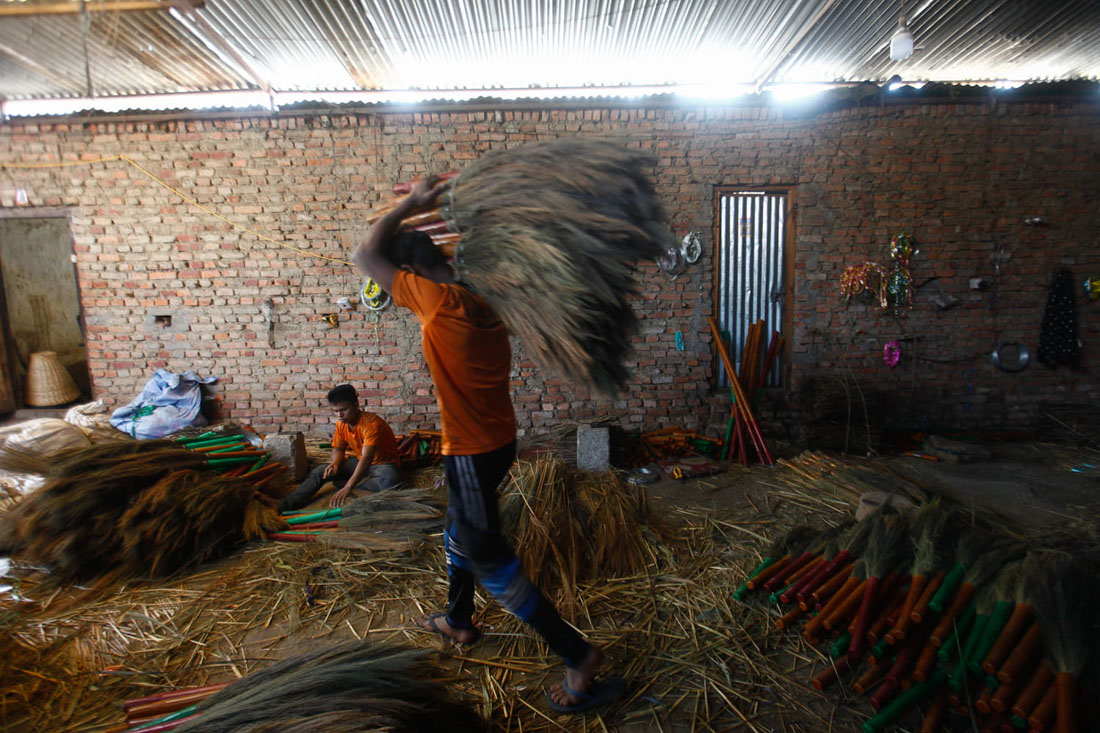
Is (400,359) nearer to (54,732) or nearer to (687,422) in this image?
(687,422)

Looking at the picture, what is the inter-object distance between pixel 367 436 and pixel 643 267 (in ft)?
10.7

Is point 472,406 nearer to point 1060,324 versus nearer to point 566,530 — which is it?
point 566,530

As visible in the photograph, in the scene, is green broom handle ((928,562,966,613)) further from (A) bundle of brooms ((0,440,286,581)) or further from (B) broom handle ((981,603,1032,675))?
(A) bundle of brooms ((0,440,286,581))

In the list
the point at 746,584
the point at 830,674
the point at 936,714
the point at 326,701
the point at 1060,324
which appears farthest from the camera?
the point at 1060,324

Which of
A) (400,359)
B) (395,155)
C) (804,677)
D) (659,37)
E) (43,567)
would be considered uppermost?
(659,37)

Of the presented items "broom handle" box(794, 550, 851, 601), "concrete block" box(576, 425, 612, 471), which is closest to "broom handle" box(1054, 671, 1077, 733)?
"broom handle" box(794, 550, 851, 601)

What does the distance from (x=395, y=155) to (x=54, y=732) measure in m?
4.90

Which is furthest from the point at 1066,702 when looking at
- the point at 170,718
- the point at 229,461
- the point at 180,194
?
the point at 180,194

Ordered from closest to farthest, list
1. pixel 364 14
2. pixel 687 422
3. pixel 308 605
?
pixel 308 605
pixel 364 14
pixel 687 422

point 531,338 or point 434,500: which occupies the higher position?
point 531,338

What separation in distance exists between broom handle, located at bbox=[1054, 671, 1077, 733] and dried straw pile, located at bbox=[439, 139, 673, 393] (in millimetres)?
1765

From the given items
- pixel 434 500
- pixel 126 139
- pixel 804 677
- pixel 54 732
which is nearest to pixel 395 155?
pixel 126 139

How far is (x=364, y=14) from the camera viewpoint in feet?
13.0

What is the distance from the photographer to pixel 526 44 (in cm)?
442
